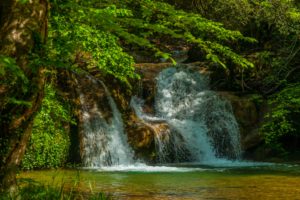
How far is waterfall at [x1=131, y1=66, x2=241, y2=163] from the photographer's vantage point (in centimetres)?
2144

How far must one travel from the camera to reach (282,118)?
68.8 ft

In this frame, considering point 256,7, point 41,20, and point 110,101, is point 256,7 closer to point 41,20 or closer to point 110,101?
point 110,101

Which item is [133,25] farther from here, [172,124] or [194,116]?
[194,116]

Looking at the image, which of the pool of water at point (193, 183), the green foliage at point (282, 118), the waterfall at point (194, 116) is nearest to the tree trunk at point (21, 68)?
the pool of water at point (193, 183)

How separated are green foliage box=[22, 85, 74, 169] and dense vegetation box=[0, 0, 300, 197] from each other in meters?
0.03

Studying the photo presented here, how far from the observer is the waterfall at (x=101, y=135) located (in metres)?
18.9

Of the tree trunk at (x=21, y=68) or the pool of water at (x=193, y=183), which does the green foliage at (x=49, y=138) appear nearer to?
the pool of water at (x=193, y=183)

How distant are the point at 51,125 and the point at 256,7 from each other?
36.5 ft

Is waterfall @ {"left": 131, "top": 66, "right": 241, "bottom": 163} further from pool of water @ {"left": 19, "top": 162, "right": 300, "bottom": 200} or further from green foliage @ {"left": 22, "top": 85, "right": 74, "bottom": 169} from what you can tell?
pool of water @ {"left": 19, "top": 162, "right": 300, "bottom": 200}

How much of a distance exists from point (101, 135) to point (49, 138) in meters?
3.44

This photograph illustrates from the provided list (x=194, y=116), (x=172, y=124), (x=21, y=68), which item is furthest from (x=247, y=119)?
(x=21, y=68)

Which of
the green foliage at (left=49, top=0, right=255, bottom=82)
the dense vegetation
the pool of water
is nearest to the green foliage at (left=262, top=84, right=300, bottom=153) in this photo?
the dense vegetation

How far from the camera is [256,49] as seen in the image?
25.6 meters

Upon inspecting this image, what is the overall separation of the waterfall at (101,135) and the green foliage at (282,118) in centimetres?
566
